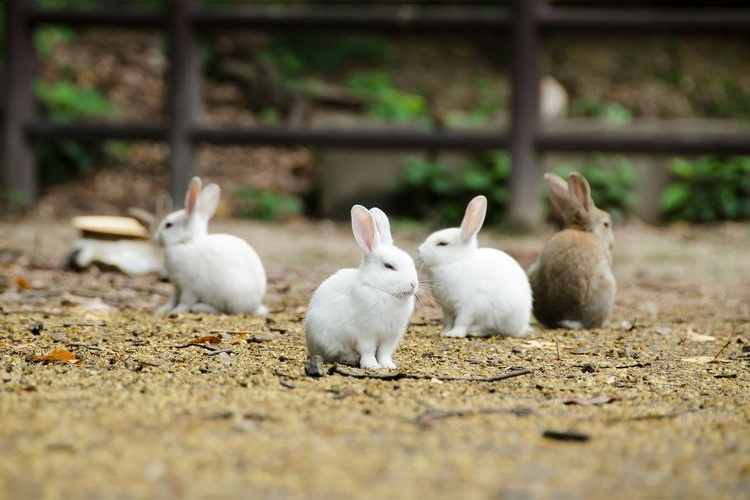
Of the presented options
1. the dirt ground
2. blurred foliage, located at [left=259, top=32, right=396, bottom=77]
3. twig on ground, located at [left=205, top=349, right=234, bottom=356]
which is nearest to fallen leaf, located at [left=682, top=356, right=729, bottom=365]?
the dirt ground

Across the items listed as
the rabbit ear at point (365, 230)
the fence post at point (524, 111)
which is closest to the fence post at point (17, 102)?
the fence post at point (524, 111)

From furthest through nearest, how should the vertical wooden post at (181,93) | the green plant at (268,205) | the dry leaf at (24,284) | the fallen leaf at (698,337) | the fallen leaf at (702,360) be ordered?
the green plant at (268,205) < the vertical wooden post at (181,93) < the dry leaf at (24,284) < the fallen leaf at (698,337) < the fallen leaf at (702,360)

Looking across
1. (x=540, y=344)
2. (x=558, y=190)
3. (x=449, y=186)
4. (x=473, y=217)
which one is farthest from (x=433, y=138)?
(x=540, y=344)

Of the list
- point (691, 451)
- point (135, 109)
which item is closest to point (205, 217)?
point (691, 451)

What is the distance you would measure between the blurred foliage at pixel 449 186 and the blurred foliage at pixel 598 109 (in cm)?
284

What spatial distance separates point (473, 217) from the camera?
465cm

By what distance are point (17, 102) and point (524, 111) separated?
4.19 metres

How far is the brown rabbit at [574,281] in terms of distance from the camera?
4.94 metres

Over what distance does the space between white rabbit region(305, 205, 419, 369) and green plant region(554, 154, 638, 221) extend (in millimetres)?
6110

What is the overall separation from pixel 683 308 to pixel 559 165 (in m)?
4.37

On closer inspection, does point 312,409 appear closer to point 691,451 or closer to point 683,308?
point 691,451

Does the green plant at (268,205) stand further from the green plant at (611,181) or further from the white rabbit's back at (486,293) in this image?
the white rabbit's back at (486,293)

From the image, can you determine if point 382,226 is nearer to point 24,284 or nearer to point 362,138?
point 24,284

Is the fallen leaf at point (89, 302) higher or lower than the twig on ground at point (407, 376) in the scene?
higher
